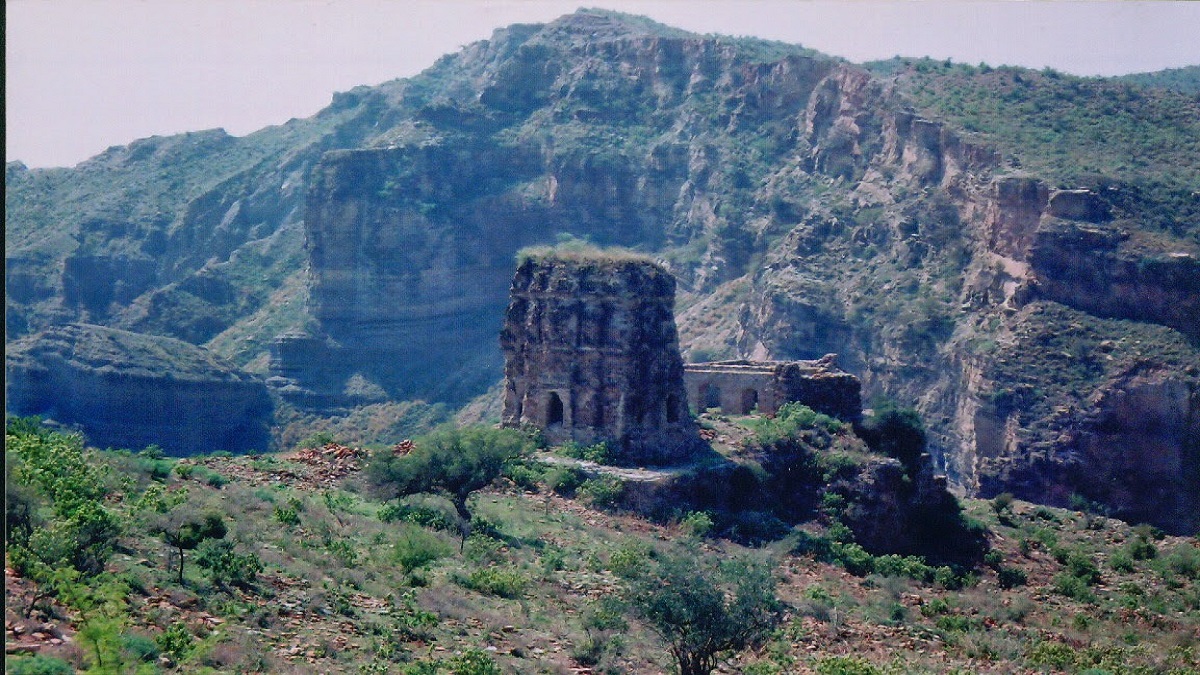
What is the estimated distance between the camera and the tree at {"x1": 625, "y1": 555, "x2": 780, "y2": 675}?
748 inches

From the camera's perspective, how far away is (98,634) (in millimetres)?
12133

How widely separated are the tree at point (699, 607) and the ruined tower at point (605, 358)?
13.9 metres

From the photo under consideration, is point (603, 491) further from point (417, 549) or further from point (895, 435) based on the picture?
point (895, 435)

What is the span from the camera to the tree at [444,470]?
93.0 ft

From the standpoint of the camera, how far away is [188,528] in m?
18.8

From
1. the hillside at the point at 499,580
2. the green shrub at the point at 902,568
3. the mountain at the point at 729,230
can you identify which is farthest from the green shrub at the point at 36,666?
the mountain at the point at 729,230

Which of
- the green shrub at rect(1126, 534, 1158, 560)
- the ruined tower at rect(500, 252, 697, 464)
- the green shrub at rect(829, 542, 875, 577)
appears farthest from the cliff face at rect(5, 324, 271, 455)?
the green shrub at rect(1126, 534, 1158, 560)

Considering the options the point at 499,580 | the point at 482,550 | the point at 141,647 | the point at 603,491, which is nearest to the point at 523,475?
the point at 603,491

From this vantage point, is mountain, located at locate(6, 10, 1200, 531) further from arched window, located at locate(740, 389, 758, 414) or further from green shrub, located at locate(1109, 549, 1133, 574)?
arched window, located at locate(740, 389, 758, 414)

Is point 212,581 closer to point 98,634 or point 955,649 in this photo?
point 98,634

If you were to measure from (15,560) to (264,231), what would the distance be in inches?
3416

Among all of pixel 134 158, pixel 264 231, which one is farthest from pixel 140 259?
pixel 134 158

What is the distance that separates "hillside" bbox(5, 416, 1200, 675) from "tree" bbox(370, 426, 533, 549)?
45 cm

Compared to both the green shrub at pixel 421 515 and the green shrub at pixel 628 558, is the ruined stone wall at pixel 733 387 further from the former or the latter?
the green shrub at pixel 421 515
